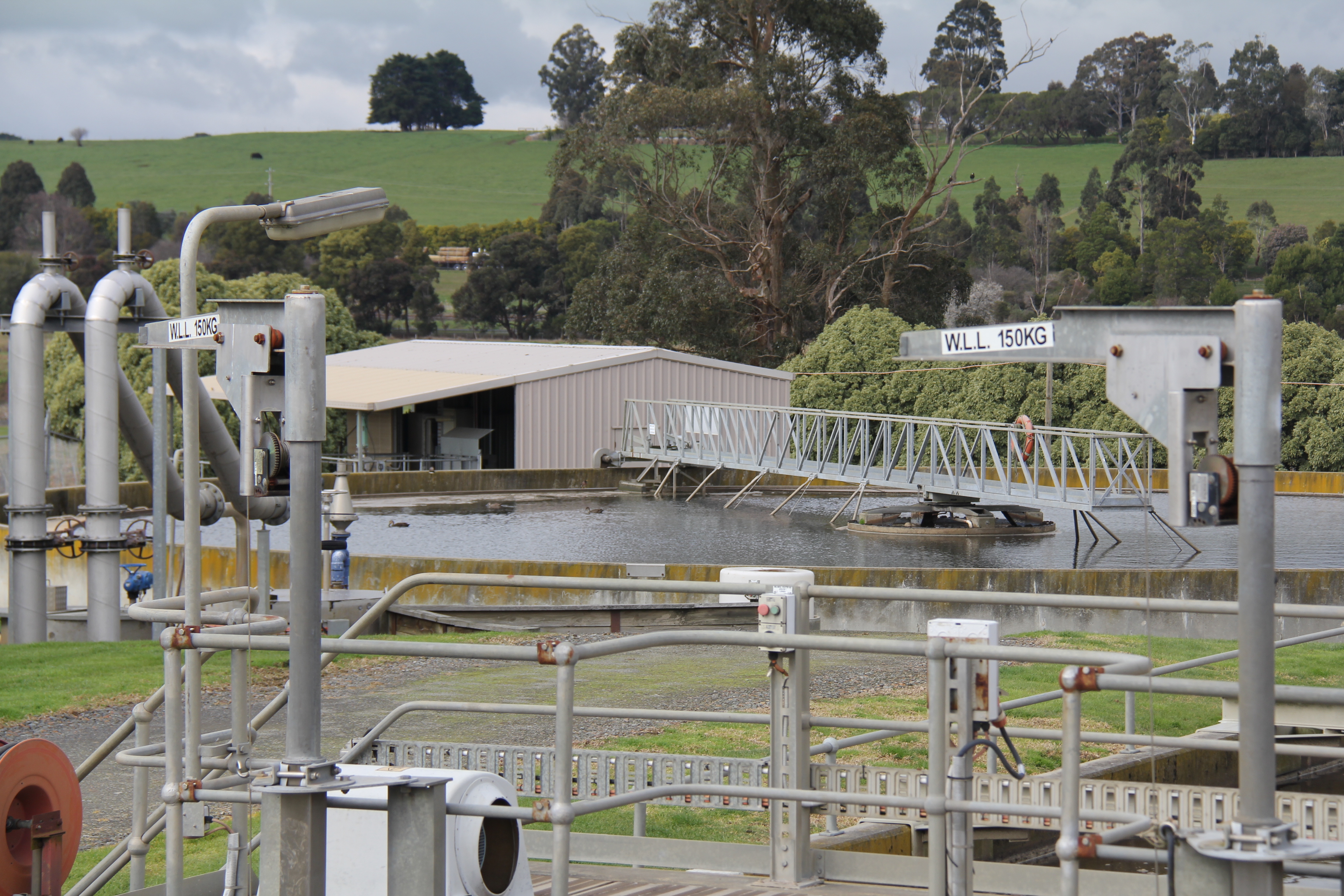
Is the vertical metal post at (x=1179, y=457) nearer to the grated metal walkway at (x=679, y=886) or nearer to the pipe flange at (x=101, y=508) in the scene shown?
the grated metal walkway at (x=679, y=886)

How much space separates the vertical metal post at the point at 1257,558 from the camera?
3.28 meters

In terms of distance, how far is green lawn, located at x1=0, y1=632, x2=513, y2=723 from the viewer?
10883mm

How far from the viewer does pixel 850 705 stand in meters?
10.7

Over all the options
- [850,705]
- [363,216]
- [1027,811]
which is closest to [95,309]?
[363,216]

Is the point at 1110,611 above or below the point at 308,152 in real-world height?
below

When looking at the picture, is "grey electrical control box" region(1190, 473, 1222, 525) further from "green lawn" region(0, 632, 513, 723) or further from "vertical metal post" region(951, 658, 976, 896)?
"green lawn" region(0, 632, 513, 723)

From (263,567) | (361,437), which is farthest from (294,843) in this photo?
(361,437)

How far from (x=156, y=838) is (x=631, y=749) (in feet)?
9.19

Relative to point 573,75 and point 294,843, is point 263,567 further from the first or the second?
point 573,75

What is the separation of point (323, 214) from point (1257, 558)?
208 inches

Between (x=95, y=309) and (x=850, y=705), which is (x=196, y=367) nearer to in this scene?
(x=850, y=705)

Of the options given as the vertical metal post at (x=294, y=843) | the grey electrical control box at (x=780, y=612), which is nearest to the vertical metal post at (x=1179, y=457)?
the grey electrical control box at (x=780, y=612)

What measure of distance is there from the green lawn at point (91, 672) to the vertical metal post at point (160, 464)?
0.72 m

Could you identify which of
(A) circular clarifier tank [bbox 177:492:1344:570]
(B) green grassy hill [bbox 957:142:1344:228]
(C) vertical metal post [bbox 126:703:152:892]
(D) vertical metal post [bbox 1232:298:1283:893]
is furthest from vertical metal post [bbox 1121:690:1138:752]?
(B) green grassy hill [bbox 957:142:1344:228]
